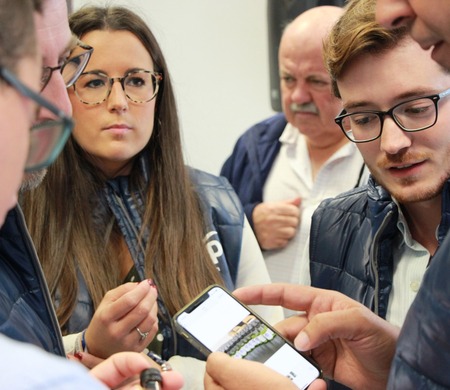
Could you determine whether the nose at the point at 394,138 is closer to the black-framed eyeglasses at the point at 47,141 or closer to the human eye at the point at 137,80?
the human eye at the point at 137,80

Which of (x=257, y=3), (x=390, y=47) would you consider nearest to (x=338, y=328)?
(x=390, y=47)

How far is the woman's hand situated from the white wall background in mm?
2237

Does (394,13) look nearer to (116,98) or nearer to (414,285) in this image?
(414,285)

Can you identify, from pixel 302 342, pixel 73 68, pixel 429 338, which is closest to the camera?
pixel 429 338

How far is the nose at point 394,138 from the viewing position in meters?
1.65

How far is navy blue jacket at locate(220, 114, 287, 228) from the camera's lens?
2.71 metres

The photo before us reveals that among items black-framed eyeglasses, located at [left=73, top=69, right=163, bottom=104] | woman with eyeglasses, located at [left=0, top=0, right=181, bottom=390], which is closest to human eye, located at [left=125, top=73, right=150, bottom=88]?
black-framed eyeglasses, located at [left=73, top=69, right=163, bottom=104]

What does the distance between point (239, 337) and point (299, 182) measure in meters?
1.25

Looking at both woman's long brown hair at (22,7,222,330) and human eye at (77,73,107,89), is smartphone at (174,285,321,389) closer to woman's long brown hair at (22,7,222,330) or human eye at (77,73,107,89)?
woman's long brown hair at (22,7,222,330)

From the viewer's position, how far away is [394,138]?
1652 millimetres

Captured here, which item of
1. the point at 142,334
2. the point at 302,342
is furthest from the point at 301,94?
the point at 302,342

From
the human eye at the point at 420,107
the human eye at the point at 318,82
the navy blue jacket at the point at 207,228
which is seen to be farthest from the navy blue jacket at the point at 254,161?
the human eye at the point at 420,107

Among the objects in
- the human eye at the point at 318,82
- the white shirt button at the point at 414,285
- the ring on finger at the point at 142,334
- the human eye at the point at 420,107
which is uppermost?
the human eye at the point at 420,107

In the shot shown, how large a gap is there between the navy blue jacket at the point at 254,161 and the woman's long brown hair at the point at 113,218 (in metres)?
0.58
